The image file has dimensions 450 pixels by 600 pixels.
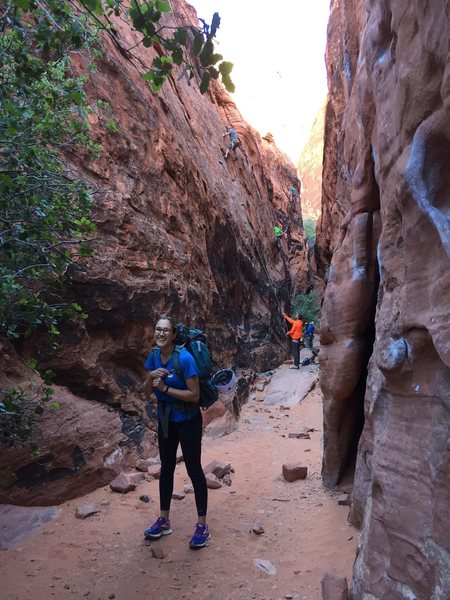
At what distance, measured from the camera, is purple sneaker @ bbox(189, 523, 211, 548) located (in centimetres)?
399

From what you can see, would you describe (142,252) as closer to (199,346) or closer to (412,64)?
(199,346)

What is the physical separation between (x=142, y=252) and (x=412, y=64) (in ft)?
15.2

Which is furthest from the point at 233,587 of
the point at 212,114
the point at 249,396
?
the point at 212,114

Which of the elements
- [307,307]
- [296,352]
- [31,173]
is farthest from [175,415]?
[307,307]

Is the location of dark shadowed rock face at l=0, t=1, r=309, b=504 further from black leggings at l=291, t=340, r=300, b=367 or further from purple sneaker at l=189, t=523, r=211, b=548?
purple sneaker at l=189, t=523, r=211, b=548

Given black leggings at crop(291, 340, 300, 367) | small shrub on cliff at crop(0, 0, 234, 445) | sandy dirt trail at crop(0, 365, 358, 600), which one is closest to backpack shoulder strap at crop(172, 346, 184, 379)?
small shrub on cliff at crop(0, 0, 234, 445)

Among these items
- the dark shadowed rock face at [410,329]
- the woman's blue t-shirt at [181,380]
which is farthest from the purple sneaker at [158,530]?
the dark shadowed rock face at [410,329]

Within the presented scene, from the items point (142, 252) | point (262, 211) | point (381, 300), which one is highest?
point (262, 211)

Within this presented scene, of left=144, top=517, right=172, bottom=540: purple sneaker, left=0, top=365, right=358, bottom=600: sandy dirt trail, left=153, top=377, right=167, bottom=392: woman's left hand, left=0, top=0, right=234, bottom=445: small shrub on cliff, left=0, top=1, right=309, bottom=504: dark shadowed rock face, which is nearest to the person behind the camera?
left=0, top=0, right=234, bottom=445: small shrub on cliff

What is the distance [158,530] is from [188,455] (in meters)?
0.77

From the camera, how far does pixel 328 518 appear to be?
185 inches

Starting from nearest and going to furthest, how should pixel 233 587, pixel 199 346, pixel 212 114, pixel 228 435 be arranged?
1. pixel 233 587
2. pixel 199 346
3. pixel 228 435
4. pixel 212 114

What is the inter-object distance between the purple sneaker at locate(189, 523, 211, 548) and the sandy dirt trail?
6 centimetres

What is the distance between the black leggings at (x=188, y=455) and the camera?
157 inches
